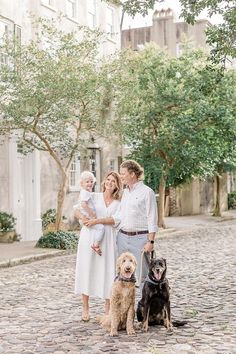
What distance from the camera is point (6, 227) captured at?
1862 centimetres

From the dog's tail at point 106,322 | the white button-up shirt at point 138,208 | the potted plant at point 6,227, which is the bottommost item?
the dog's tail at point 106,322

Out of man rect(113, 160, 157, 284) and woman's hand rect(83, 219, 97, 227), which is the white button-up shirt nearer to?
man rect(113, 160, 157, 284)

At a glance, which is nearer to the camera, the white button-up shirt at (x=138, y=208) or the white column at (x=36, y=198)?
the white button-up shirt at (x=138, y=208)

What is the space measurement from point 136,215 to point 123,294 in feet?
3.33

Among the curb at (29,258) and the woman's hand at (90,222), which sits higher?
the woman's hand at (90,222)

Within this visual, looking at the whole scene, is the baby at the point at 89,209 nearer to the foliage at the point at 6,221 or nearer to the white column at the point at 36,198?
the foliage at the point at 6,221

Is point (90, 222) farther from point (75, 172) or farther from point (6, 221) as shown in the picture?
point (75, 172)

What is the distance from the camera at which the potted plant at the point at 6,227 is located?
729 inches

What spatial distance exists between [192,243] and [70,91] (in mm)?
6374

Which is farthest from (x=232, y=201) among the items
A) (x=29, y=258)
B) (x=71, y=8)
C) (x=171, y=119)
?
(x=29, y=258)

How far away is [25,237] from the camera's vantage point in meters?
19.9

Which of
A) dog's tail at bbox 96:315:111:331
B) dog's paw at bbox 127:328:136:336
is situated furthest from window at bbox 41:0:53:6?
dog's paw at bbox 127:328:136:336

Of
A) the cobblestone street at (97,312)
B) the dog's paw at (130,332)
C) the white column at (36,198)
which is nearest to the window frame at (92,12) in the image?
the white column at (36,198)

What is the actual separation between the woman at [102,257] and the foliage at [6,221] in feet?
36.7
